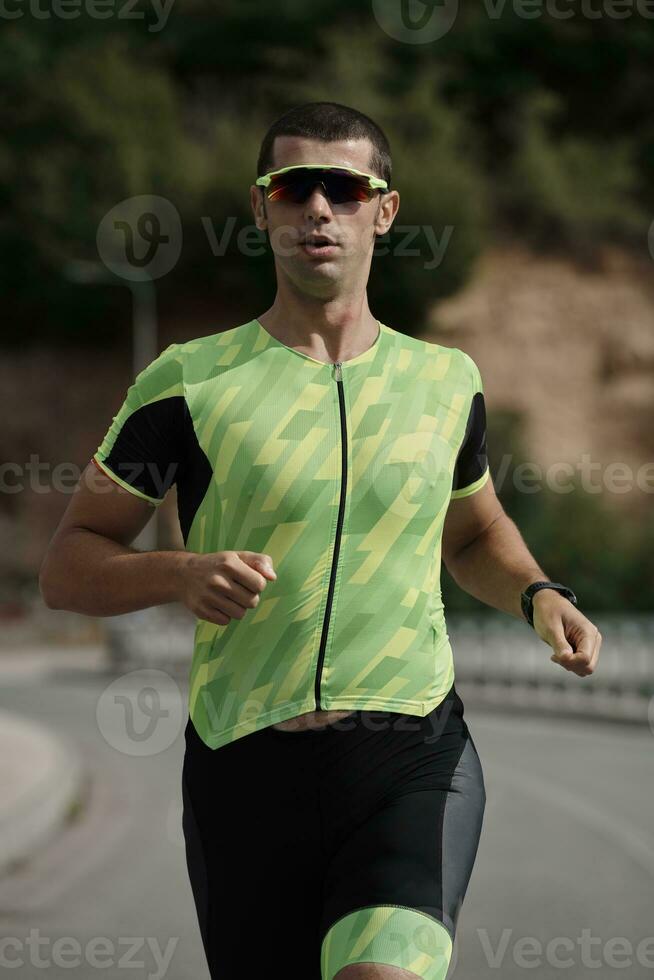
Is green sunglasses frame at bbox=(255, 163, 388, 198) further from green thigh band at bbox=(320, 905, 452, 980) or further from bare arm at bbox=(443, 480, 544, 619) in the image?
green thigh band at bbox=(320, 905, 452, 980)

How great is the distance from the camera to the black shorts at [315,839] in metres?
2.85

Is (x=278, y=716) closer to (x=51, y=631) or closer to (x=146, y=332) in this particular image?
(x=51, y=631)

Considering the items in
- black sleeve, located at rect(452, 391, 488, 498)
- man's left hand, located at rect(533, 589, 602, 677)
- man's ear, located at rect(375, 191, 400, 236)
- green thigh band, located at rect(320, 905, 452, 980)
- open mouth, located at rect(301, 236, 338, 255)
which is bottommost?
green thigh band, located at rect(320, 905, 452, 980)

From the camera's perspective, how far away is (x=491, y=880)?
8117mm

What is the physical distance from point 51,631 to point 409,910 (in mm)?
32416

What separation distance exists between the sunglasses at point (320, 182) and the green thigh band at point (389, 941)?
1361 mm

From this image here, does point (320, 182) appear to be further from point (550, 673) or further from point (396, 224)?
point (396, 224)

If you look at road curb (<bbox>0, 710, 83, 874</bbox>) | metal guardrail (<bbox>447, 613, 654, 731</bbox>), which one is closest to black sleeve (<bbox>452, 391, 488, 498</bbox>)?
road curb (<bbox>0, 710, 83, 874</bbox>)

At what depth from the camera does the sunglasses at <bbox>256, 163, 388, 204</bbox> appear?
3.12 meters

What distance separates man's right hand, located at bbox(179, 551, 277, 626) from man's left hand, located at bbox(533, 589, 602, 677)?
64cm

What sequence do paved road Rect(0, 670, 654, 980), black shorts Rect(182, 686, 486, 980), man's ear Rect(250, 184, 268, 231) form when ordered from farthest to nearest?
paved road Rect(0, 670, 654, 980)
man's ear Rect(250, 184, 268, 231)
black shorts Rect(182, 686, 486, 980)

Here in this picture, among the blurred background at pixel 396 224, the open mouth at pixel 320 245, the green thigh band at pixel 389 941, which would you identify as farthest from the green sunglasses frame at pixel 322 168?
the blurred background at pixel 396 224

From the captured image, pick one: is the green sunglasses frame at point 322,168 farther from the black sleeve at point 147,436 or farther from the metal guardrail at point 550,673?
the metal guardrail at point 550,673

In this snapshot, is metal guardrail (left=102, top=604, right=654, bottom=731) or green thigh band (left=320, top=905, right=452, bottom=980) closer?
green thigh band (left=320, top=905, right=452, bottom=980)
